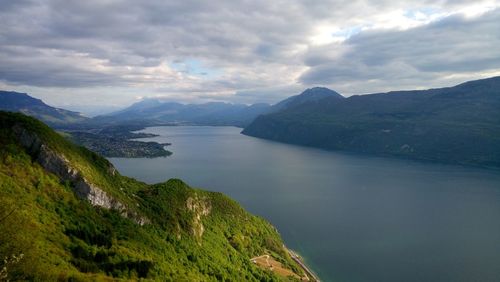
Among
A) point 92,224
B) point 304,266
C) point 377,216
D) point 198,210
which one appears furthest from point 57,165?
point 377,216

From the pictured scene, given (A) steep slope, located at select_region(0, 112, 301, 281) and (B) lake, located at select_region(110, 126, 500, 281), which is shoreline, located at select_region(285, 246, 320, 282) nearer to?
(B) lake, located at select_region(110, 126, 500, 281)

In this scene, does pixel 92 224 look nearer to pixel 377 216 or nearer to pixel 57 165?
pixel 57 165

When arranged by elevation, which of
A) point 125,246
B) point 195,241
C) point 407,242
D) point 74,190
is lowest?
point 407,242

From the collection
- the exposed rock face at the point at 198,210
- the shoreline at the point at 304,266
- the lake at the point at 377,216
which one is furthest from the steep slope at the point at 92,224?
the lake at the point at 377,216

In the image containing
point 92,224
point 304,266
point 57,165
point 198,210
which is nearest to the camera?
point 92,224

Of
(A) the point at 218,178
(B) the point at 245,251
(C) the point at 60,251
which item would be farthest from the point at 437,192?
(C) the point at 60,251

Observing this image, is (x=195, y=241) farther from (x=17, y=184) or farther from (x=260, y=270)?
(x=17, y=184)
